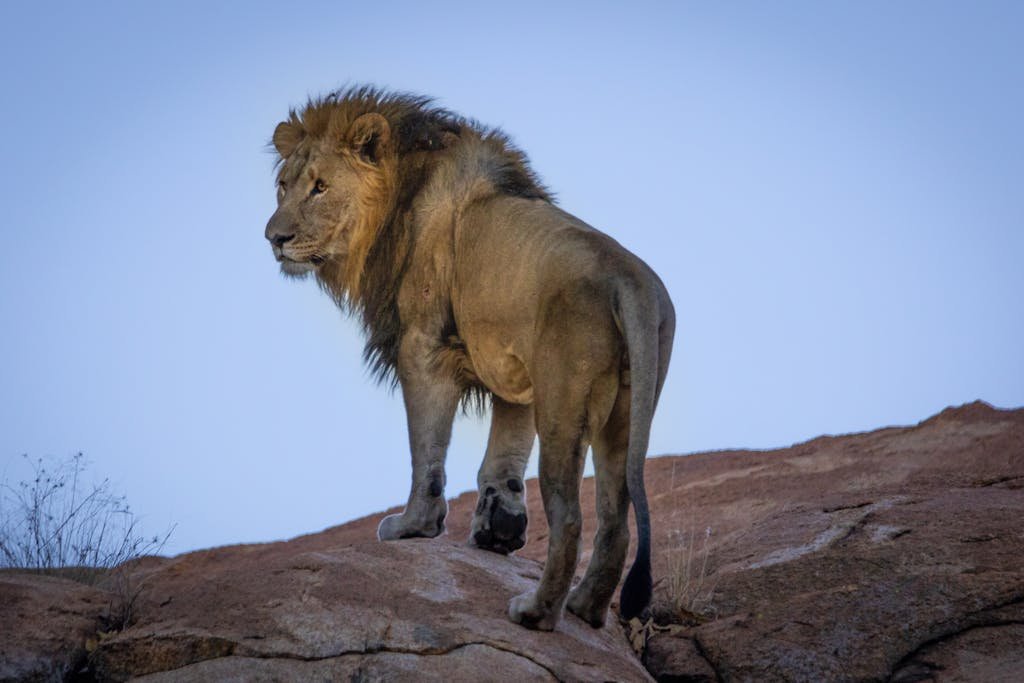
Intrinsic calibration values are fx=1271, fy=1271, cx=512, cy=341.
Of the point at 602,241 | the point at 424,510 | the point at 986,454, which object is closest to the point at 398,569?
the point at 424,510

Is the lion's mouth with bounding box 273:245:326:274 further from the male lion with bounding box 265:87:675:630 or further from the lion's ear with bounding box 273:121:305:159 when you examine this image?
the lion's ear with bounding box 273:121:305:159

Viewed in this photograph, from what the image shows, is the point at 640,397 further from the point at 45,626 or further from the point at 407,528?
the point at 45,626

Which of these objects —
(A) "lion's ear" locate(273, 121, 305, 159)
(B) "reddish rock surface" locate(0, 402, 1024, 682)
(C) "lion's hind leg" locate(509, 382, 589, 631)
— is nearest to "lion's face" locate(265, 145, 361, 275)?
(A) "lion's ear" locate(273, 121, 305, 159)

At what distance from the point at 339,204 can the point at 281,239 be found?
368 millimetres

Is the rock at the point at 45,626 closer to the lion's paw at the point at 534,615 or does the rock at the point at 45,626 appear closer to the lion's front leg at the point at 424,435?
the lion's front leg at the point at 424,435

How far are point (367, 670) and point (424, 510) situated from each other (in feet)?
5.58

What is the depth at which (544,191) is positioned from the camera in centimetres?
682

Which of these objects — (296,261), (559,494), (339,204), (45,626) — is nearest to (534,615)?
(559,494)

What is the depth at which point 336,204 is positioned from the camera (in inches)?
271

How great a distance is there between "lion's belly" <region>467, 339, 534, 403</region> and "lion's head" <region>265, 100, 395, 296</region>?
1068 millimetres

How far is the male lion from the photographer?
204 inches

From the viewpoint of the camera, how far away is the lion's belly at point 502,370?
5.94 metres

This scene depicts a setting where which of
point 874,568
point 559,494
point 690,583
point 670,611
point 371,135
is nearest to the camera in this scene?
point 559,494

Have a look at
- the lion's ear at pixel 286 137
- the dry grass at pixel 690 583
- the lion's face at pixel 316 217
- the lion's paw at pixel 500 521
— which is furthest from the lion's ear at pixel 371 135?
the dry grass at pixel 690 583
